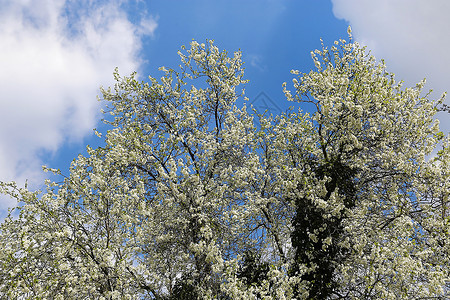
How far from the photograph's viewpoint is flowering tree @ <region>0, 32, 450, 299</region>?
1008 cm

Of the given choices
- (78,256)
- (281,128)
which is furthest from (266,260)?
(78,256)

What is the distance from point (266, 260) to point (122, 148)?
22.1ft

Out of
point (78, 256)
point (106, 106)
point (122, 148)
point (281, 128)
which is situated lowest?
point (78, 256)

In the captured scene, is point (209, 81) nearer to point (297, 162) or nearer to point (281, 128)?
point (281, 128)

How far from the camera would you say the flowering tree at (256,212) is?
10078 mm

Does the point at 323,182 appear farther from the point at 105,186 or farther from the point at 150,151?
the point at 105,186

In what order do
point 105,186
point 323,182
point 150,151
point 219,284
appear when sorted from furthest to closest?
point 150,151, point 323,182, point 219,284, point 105,186

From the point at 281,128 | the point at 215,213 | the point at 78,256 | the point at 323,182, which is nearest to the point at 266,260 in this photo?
the point at 215,213

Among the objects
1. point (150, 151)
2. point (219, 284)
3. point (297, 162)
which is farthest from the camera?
point (297, 162)

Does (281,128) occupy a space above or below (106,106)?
below

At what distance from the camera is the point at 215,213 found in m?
12.6

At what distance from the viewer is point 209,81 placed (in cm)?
1565

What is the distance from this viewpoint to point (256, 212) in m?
12.9

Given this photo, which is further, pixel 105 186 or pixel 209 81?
pixel 209 81
